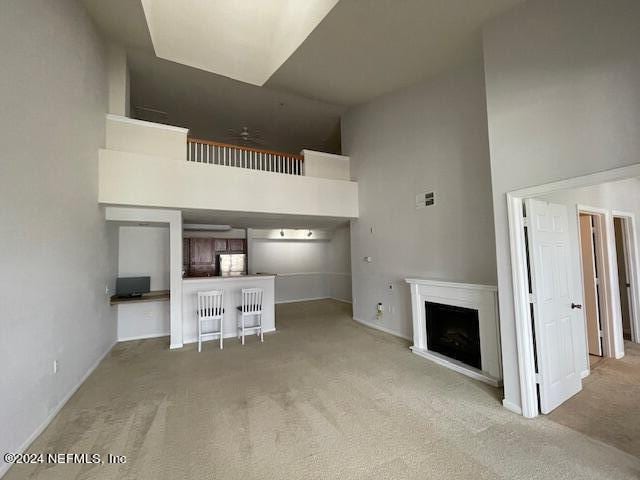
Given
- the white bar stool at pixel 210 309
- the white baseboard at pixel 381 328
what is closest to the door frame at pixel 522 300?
the white baseboard at pixel 381 328

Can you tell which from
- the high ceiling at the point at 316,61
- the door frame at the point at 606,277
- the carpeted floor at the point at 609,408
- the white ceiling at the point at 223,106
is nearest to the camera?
the carpeted floor at the point at 609,408

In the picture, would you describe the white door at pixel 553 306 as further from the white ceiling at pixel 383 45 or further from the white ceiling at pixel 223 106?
the white ceiling at pixel 223 106

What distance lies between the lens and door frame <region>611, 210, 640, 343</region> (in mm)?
4434

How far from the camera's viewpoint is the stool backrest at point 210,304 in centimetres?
469

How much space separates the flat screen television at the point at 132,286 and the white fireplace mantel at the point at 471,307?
15.7 feet

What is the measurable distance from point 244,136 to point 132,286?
480cm

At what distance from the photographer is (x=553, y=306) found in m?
2.85

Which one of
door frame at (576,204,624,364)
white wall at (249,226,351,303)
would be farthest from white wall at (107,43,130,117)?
door frame at (576,204,624,364)

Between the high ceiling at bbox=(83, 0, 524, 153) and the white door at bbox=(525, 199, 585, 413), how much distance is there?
234 centimetres

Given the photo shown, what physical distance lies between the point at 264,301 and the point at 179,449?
11.3 ft

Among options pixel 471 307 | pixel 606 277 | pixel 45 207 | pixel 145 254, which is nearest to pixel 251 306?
pixel 145 254

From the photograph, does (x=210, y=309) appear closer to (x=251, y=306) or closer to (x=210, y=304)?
(x=210, y=304)

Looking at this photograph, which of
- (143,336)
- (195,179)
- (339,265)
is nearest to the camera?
(195,179)

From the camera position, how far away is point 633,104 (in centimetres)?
204
